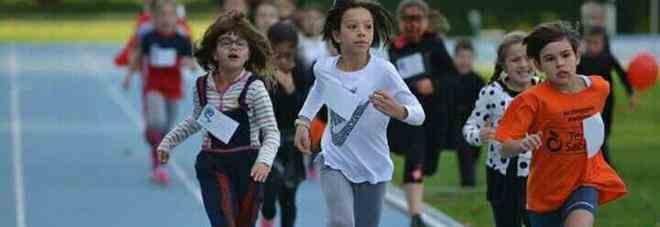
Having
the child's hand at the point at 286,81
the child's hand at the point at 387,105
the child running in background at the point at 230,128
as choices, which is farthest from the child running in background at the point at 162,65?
the child's hand at the point at 387,105

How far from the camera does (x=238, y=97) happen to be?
1014 centimetres

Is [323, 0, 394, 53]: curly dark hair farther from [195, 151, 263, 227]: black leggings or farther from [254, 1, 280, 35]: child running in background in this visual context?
[254, 1, 280, 35]: child running in background

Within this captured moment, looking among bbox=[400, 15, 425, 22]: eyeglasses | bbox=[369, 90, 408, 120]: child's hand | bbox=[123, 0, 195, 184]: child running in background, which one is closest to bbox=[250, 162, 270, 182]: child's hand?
bbox=[369, 90, 408, 120]: child's hand

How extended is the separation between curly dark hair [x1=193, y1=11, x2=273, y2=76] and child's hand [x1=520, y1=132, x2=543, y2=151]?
2038 mm

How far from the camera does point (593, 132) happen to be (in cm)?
920

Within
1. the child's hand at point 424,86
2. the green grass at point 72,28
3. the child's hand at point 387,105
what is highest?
the child's hand at point 387,105

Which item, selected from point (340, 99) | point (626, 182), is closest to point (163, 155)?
point (340, 99)

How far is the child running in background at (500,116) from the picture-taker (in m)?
10.6

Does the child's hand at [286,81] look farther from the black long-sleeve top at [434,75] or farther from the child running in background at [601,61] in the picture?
the child running in background at [601,61]

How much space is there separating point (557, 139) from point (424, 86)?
4.72m

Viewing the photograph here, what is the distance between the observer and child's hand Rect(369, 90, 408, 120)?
31.4 ft

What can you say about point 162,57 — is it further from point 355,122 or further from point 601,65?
point 355,122

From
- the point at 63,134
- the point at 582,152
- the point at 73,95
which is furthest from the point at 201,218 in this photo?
the point at 73,95

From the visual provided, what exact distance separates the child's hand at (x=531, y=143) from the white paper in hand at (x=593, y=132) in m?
0.41
